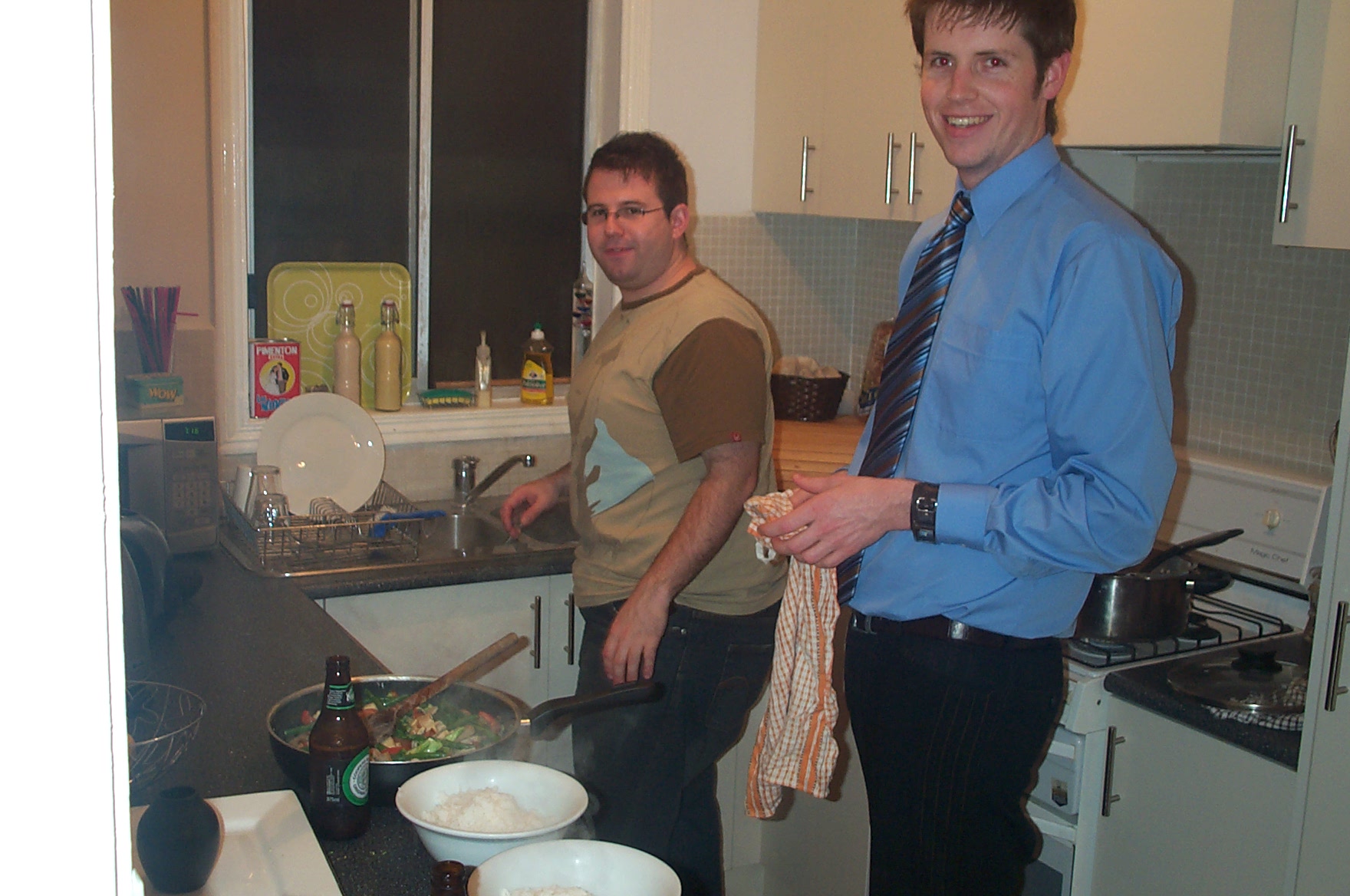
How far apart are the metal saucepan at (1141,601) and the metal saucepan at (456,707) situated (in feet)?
3.46

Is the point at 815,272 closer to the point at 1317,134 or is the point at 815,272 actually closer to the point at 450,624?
the point at 450,624

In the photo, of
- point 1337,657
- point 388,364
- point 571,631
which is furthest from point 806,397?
point 1337,657

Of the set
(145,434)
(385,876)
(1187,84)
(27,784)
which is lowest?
(385,876)

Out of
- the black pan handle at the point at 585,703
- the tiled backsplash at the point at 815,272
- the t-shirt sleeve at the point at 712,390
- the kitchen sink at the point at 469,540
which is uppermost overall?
the tiled backsplash at the point at 815,272

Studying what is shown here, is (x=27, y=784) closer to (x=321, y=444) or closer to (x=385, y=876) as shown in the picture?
(x=385, y=876)

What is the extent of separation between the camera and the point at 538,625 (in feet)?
8.69

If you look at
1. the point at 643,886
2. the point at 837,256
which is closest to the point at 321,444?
the point at 837,256

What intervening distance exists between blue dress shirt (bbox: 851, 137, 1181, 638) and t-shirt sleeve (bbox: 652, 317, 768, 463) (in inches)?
16.9

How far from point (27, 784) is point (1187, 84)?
210 cm

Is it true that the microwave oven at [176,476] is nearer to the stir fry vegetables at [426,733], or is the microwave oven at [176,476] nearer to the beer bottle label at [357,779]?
the stir fry vegetables at [426,733]

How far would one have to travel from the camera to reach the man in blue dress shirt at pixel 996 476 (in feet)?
4.59

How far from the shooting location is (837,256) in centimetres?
344

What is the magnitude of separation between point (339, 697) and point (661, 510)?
0.93m

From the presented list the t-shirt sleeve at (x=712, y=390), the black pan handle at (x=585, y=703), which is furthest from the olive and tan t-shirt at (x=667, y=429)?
the black pan handle at (x=585, y=703)
